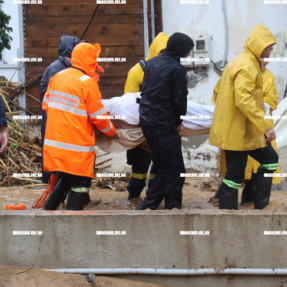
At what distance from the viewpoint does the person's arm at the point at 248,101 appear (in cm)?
534

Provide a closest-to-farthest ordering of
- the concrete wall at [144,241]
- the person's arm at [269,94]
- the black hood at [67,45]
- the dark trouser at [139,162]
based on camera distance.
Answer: the concrete wall at [144,241] → the dark trouser at [139,162] → the black hood at [67,45] → the person's arm at [269,94]

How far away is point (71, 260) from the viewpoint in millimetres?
4832

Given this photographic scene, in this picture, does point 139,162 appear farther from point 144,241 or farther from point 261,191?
point 144,241

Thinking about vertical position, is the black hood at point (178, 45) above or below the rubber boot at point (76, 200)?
A: above

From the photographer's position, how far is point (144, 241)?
15.8 feet

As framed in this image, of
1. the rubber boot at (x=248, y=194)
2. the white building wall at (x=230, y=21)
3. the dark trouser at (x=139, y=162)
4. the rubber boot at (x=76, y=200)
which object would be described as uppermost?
the white building wall at (x=230, y=21)

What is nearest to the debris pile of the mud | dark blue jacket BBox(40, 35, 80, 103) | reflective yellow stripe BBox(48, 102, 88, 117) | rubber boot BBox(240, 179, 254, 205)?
dark blue jacket BBox(40, 35, 80, 103)

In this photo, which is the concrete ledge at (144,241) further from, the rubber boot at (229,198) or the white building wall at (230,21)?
the white building wall at (230,21)

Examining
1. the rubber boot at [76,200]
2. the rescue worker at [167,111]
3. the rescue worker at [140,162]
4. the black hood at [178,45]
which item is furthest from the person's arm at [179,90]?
the rubber boot at [76,200]

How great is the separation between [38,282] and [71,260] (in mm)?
329

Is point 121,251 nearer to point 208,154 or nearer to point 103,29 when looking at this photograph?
point 208,154

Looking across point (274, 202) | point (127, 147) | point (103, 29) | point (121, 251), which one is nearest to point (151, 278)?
point (121, 251)

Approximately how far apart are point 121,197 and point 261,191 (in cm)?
177

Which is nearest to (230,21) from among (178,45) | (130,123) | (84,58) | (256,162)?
(256,162)
